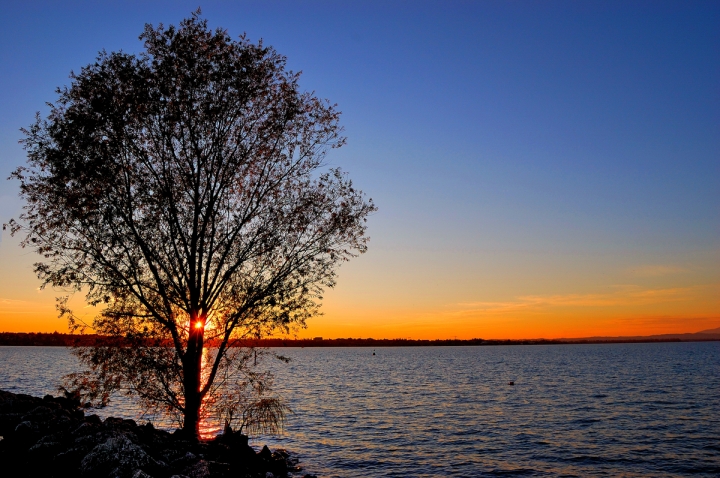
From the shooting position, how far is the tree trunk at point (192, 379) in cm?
2212

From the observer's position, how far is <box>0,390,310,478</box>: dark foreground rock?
15547mm

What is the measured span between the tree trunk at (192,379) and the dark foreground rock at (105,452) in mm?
759

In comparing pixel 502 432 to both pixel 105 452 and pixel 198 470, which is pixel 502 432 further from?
pixel 105 452

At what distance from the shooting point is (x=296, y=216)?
920 inches

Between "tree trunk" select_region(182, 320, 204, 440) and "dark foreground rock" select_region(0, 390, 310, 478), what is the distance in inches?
29.9

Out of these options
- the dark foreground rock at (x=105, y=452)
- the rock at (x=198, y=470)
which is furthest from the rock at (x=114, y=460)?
the rock at (x=198, y=470)

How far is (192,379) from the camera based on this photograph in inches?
874

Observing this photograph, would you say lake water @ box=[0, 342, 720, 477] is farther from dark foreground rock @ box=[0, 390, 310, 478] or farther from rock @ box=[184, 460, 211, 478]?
rock @ box=[184, 460, 211, 478]

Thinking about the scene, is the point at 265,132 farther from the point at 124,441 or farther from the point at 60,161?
the point at 124,441

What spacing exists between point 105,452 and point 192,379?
649 centimetres

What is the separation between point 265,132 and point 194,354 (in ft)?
31.8

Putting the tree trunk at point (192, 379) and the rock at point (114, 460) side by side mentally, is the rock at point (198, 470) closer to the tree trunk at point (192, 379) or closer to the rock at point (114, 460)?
the rock at point (114, 460)

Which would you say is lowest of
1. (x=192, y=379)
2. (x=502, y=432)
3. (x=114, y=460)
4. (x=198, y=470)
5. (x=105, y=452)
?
(x=502, y=432)

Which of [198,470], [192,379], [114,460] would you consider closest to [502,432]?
[192,379]
